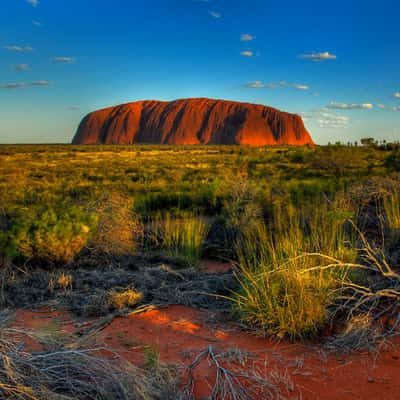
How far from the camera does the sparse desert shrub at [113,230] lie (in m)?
6.61

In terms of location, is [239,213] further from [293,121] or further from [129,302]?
[293,121]

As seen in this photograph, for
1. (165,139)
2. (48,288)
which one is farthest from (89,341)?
(165,139)

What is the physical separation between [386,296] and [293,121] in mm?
120866

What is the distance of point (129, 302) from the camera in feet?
14.2

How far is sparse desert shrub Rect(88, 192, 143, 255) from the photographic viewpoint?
6605 millimetres

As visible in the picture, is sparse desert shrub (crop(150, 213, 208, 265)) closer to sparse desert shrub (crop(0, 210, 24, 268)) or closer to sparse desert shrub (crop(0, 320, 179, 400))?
sparse desert shrub (crop(0, 210, 24, 268))

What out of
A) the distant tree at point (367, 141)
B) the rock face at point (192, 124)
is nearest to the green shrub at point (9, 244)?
the distant tree at point (367, 141)

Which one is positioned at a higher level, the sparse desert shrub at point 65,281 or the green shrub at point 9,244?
the green shrub at point 9,244

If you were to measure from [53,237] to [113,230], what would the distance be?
1.06 metres

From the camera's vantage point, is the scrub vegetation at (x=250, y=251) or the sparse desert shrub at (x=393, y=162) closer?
the scrub vegetation at (x=250, y=251)

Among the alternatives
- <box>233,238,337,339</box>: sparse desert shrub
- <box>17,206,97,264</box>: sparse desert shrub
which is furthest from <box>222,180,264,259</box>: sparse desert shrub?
<box>233,238,337,339</box>: sparse desert shrub

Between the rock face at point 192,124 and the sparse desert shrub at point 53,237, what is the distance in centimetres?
9873

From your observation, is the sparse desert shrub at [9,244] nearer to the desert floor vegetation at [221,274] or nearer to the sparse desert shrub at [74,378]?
the desert floor vegetation at [221,274]

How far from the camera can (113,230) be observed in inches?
265
